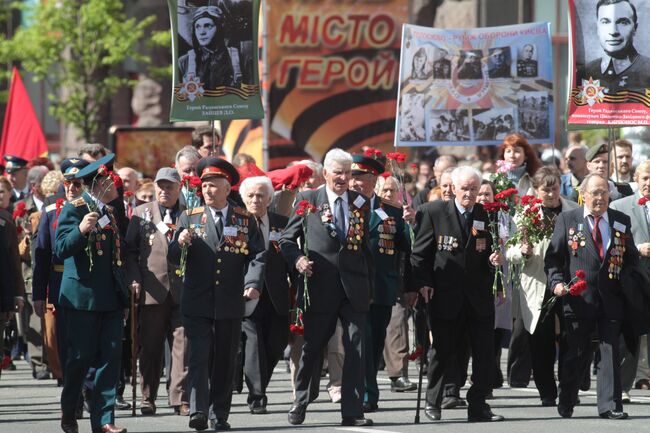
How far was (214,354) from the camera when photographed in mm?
12086

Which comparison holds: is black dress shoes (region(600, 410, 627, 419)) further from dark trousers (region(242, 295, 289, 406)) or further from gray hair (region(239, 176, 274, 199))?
gray hair (region(239, 176, 274, 199))

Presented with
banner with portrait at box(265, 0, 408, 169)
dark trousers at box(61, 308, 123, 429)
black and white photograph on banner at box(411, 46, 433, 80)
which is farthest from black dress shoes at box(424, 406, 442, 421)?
banner with portrait at box(265, 0, 408, 169)

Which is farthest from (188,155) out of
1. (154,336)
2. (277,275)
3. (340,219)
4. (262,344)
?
(340,219)

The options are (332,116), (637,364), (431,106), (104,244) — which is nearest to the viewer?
(104,244)

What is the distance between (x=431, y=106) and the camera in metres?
18.2

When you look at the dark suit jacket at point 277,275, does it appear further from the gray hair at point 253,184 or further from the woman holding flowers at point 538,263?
the woman holding flowers at point 538,263

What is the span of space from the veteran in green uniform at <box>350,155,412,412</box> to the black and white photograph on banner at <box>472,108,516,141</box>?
14.9ft

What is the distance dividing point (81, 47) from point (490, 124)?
2290cm

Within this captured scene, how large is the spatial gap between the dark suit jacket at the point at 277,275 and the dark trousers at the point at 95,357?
2152 millimetres

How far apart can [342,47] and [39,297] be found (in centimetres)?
1258

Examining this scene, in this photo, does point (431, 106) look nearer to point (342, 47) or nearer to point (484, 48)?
point (484, 48)

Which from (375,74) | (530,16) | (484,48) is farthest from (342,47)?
(530,16)

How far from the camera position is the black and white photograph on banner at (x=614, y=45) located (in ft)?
52.2

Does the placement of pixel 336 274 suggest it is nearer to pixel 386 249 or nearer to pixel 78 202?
pixel 386 249
